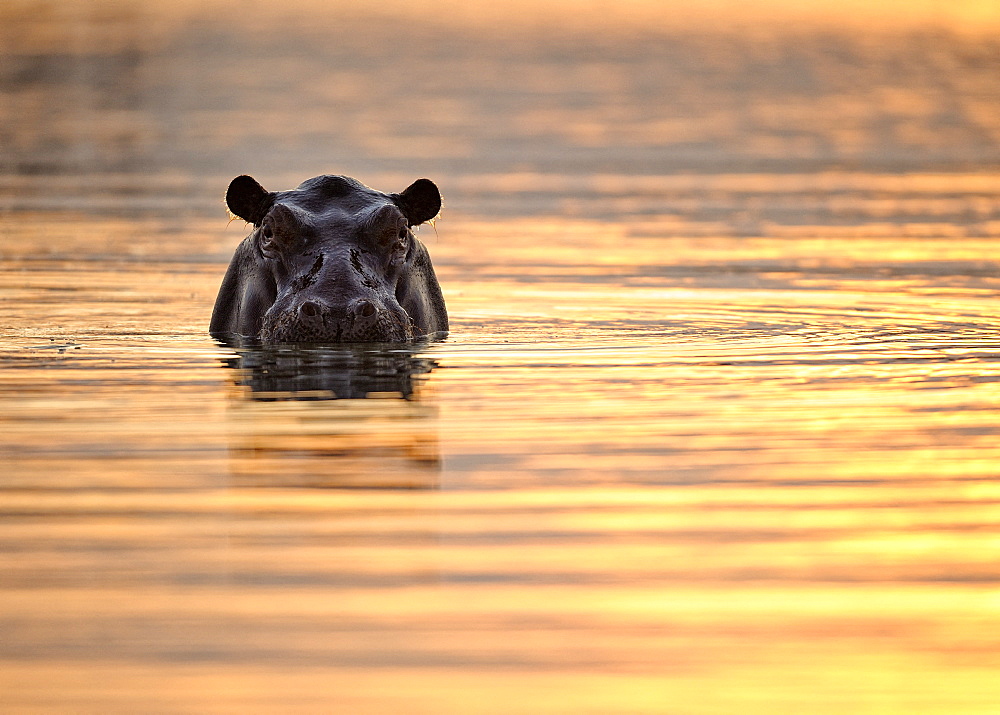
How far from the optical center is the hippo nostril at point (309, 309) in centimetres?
1359

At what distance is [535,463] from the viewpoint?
966 centimetres

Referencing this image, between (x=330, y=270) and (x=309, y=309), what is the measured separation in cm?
49

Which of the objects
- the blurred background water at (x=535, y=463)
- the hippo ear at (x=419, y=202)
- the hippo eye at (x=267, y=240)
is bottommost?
the blurred background water at (x=535, y=463)

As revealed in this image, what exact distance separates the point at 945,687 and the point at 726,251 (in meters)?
16.0

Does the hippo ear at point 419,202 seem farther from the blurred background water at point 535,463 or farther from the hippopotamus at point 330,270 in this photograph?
the blurred background water at point 535,463

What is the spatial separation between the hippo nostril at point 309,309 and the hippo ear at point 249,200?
1.86 metres

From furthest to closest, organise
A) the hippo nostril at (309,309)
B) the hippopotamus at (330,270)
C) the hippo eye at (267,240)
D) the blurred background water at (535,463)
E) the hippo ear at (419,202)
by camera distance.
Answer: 1. the hippo ear at (419,202)
2. the hippo eye at (267,240)
3. the hippopotamus at (330,270)
4. the hippo nostril at (309,309)
5. the blurred background water at (535,463)

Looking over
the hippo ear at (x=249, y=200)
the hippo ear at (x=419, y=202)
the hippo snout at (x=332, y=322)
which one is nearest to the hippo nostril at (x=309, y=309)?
the hippo snout at (x=332, y=322)

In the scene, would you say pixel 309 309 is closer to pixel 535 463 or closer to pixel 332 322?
pixel 332 322

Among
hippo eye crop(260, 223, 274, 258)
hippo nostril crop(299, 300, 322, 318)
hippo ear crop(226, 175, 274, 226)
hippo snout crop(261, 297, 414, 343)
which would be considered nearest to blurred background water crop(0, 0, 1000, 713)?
hippo snout crop(261, 297, 414, 343)

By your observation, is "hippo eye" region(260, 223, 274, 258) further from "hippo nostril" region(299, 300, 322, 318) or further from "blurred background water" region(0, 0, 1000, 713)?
"hippo nostril" region(299, 300, 322, 318)

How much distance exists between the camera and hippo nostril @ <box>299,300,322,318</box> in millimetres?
13586

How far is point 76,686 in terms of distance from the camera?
20.5ft

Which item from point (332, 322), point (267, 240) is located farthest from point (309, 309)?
point (267, 240)
